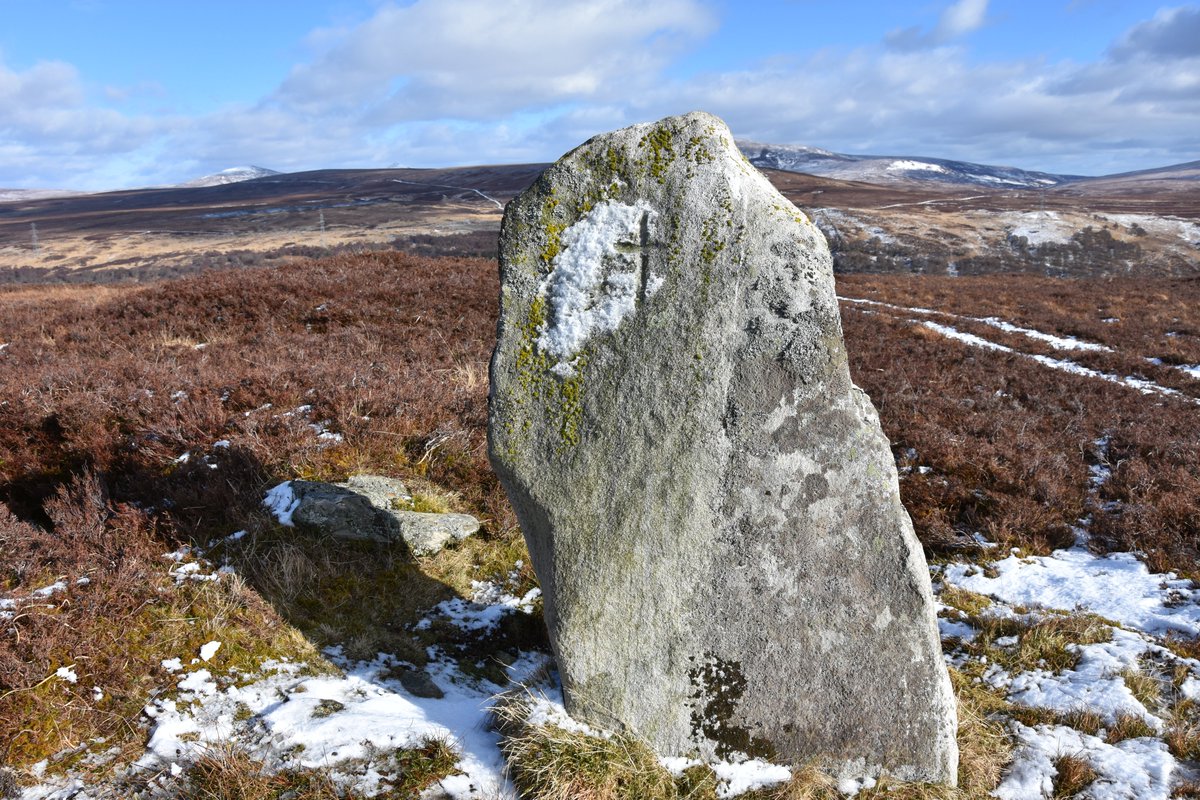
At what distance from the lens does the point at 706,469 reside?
11.7ft

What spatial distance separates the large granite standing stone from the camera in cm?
349

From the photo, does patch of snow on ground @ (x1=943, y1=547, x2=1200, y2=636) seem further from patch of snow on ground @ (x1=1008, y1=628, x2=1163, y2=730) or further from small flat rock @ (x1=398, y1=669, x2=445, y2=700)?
small flat rock @ (x1=398, y1=669, x2=445, y2=700)

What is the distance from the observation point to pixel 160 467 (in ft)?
20.3

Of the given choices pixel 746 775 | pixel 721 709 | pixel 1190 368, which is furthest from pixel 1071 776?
pixel 1190 368

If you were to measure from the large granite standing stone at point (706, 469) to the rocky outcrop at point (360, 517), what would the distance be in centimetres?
215

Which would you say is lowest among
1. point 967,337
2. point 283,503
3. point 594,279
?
point 967,337

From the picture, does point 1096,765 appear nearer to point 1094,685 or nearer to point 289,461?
point 1094,685

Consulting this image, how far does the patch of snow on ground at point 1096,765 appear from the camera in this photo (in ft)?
11.7

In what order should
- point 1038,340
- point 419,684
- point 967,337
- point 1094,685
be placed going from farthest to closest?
1. point 1038,340
2. point 967,337
3. point 1094,685
4. point 419,684

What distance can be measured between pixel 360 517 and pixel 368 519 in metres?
0.06

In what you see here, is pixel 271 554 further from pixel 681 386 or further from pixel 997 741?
pixel 997 741

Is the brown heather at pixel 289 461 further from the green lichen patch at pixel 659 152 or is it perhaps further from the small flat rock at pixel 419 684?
the green lichen patch at pixel 659 152

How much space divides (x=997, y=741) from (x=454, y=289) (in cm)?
1424

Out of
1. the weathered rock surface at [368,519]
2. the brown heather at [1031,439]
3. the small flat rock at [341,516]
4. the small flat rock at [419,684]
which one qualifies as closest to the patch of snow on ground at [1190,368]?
the brown heather at [1031,439]
